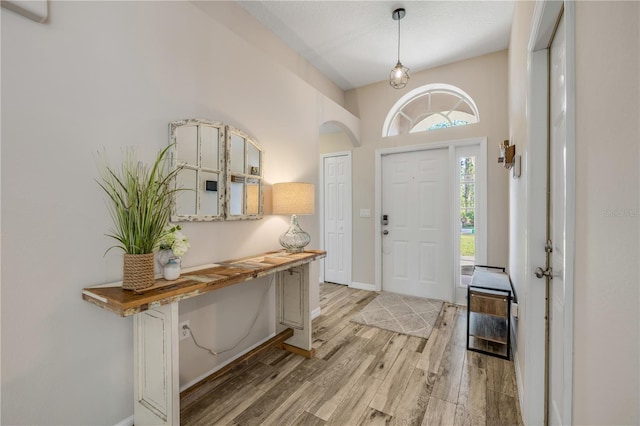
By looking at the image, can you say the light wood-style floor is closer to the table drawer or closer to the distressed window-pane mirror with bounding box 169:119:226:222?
the table drawer

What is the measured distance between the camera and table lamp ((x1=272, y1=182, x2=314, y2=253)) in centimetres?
242

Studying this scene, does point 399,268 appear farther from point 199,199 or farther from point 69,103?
point 69,103

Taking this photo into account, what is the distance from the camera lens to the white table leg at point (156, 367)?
53.7 inches

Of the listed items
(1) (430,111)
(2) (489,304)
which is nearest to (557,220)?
(2) (489,304)

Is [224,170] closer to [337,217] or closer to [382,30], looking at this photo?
[382,30]

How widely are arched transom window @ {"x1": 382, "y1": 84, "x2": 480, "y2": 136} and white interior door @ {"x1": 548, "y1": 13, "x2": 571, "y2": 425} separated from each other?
7.14ft

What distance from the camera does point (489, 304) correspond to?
2309 millimetres

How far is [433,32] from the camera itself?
9.50ft

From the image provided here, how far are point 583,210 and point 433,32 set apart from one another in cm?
287

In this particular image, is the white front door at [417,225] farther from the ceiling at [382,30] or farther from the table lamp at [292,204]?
the table lamp at [292,204]

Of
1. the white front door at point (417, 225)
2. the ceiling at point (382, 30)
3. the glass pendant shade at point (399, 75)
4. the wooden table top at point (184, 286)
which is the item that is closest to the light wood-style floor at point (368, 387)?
the wooden table top at point (184, 286)

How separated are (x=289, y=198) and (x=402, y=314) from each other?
1.93 metres

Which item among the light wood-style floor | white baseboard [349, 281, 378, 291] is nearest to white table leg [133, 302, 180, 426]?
the light wood-style floor

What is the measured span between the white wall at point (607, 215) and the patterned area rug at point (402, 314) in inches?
81.6
